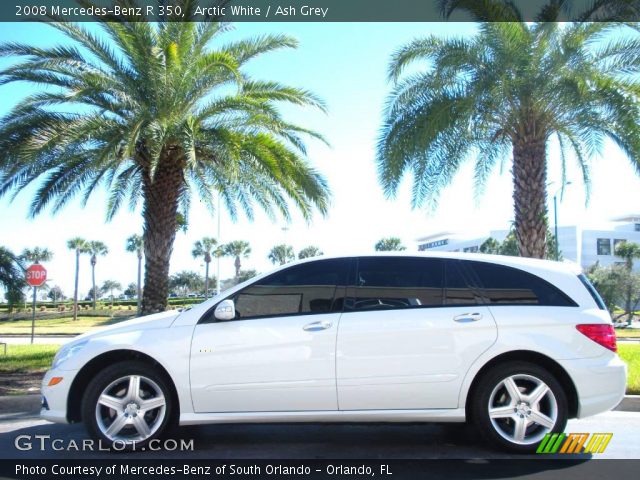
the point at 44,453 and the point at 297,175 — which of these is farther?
the point at 297,175

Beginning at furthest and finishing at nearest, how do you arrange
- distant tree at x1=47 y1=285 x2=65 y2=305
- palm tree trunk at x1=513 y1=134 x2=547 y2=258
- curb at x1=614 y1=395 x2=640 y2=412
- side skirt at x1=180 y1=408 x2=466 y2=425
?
distant tree at x1=47 y1=285 x2=65 y2=305, palm tree trunk at x1=513 y1=134 x2=547 y2=258, curb at x1=614 y1=395 x2=640 y2=412, side skirt at x1=180 y1=408 x2=466 y2=425

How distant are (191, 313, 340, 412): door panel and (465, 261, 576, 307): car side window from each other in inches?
57.3

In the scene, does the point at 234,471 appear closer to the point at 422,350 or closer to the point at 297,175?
the point at 422,350

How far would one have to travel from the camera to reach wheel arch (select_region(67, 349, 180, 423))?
5320 mm

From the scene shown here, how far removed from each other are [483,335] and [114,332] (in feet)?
10.7

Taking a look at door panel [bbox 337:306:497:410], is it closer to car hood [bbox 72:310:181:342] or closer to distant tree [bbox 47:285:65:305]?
car hood [bbox 72:310:181:342]

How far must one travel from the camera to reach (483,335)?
5242 mm

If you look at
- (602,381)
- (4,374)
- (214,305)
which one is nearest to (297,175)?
(4,374)

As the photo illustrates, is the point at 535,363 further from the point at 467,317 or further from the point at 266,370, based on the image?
the point at 266,370

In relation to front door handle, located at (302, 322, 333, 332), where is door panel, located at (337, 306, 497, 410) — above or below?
below

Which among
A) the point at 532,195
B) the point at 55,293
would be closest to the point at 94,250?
the point at 55,293

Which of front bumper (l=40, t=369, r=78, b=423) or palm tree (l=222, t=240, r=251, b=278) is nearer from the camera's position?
front bumper (l=40, t=369, r=78, b=423)

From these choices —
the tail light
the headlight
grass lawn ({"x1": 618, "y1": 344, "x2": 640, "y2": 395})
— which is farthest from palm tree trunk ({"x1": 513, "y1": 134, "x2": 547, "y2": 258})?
the headlight

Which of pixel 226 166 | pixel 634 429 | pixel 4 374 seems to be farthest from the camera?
pixel 226 166
